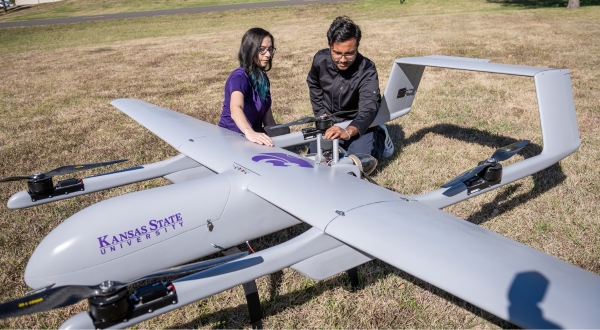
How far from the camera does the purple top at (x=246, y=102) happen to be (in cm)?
545

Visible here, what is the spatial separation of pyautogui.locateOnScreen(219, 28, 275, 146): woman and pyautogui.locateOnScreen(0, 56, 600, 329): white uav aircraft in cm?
23

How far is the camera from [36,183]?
4363mm

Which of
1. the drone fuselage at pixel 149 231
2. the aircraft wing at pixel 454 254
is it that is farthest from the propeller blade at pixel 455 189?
the drone fuselage at pixel 149 231

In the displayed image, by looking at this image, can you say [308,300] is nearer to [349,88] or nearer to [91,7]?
[349,88]

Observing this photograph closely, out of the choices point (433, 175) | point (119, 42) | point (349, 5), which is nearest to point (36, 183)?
point (433, 175)

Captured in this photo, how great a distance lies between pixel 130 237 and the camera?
11.3 ft

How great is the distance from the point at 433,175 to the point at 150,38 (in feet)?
63.5

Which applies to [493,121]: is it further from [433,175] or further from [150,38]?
[150,38]

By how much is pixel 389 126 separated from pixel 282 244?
5674 millimetres

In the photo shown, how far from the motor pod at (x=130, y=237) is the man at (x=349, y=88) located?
203 centimetres

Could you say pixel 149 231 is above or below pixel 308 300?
above

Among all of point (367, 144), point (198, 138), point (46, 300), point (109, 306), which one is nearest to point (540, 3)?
point (367, 144)

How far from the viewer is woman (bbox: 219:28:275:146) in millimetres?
5249

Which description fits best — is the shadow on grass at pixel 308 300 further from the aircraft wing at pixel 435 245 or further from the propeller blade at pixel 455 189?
the aircraft wing at pixel 435 245
